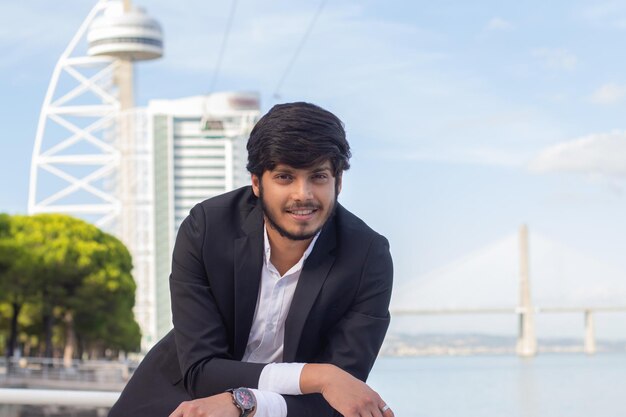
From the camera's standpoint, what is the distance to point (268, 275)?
2227mm

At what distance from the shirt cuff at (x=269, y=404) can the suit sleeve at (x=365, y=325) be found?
3.5 inches

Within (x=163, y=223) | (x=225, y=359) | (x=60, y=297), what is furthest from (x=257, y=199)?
(x=163, y=223)

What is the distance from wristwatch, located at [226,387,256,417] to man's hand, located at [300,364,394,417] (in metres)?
0.12

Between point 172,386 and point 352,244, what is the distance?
0.42 meters

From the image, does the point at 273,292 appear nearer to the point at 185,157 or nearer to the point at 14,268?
the point at 14,268

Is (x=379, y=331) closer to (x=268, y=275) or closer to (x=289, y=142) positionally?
(x=268, y=275)

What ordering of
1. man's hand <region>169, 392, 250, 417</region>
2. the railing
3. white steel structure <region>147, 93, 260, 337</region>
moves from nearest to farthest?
man's hand <region>169, 392, 250, 417</region> < the railing < white steel structure <region>147, 93, 260, 337</region>

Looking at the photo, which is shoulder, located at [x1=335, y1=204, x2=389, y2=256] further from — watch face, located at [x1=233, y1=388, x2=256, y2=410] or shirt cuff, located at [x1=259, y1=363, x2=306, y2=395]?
watch face, located at [x1=233, y1=388, x2=256, y2=410]

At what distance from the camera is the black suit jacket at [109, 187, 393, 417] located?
218 centimetres

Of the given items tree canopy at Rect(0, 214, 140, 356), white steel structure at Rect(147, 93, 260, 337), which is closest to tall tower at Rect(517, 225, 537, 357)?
tree canopy at Rect(0, 214, 140, 356)

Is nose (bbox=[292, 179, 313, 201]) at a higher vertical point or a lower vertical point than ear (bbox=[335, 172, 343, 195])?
lower

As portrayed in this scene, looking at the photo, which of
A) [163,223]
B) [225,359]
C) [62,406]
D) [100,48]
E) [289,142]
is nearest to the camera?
[289,142]

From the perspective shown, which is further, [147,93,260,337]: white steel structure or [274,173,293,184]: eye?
[147,93,260,337]: white steel structure

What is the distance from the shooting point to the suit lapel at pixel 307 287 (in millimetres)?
2176
